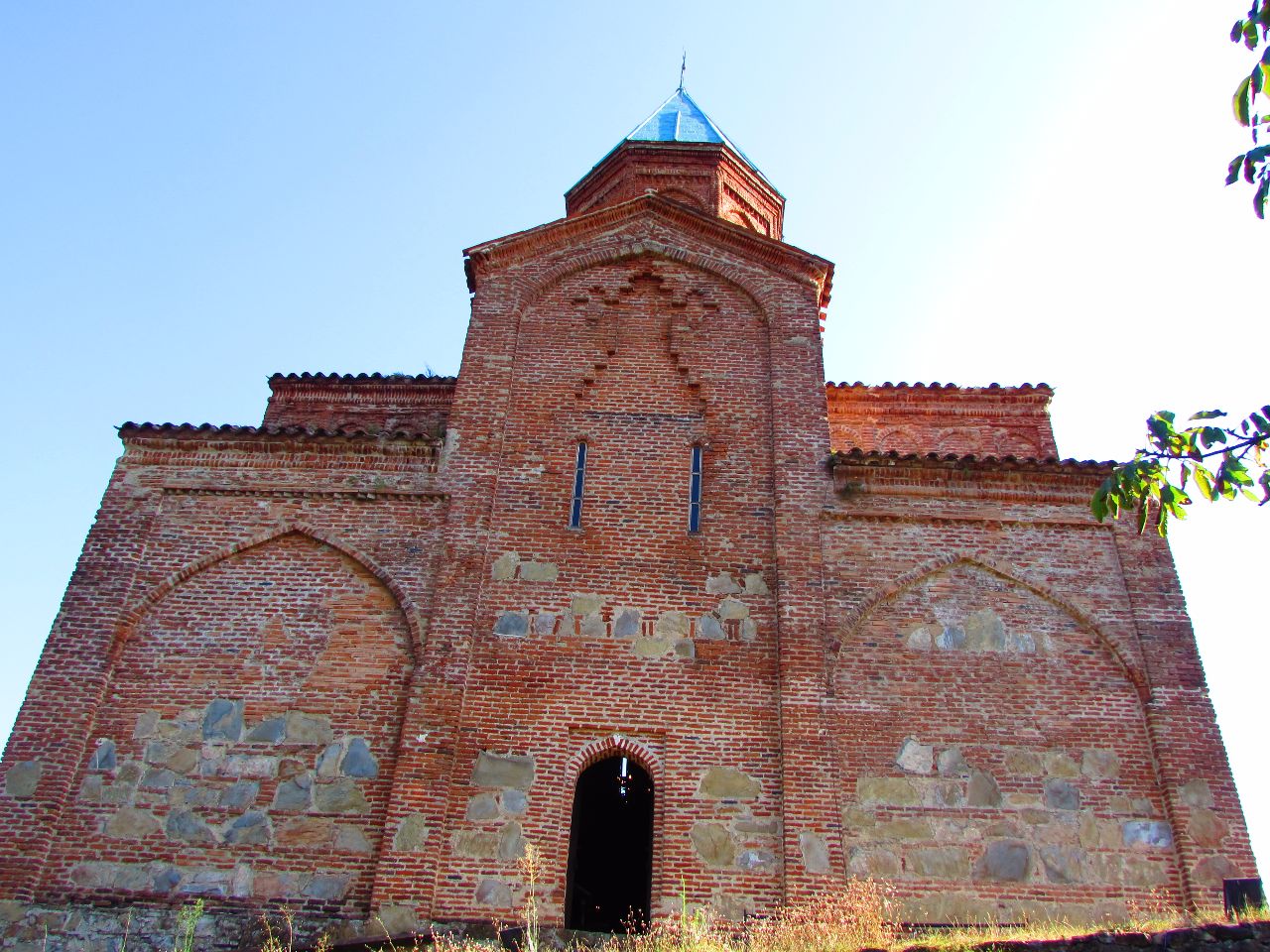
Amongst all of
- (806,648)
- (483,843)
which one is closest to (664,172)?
(806,648)

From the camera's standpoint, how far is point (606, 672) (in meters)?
10.3

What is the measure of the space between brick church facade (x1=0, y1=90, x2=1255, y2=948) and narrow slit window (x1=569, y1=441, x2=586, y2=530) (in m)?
0.04

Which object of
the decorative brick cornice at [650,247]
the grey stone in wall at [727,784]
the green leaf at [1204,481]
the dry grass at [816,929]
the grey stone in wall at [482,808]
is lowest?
the dry grass at [816,929]

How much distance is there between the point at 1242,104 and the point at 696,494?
760cm

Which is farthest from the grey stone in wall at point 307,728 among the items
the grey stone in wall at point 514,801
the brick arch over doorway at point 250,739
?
the grey stone in wall at point 514,801

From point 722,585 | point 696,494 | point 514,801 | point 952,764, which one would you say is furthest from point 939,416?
point 514,801

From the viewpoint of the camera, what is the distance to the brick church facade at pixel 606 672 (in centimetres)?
941

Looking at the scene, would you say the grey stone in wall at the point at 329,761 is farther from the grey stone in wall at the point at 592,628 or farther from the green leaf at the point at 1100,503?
the green leaf at the point at 1100,503

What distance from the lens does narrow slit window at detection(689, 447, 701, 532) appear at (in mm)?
11335

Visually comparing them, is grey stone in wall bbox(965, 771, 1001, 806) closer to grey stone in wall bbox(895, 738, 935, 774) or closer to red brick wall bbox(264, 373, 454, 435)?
grey stone in wall bbox(895, 738, 935, 774)

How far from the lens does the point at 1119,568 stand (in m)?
11.1

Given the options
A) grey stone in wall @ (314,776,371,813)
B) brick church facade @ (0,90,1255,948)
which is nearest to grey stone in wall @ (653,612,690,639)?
brick church facade @ (0,90,1255,948)

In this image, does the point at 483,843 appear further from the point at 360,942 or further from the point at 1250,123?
the point at 1250,123

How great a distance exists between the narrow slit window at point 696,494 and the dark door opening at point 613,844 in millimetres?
2749
